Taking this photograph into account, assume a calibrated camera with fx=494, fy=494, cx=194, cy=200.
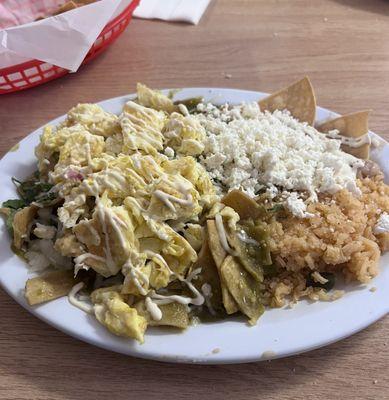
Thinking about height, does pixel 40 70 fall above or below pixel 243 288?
above

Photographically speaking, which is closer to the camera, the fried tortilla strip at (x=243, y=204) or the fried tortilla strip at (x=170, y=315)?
the fried tortilla strip at (x=170, y=315)

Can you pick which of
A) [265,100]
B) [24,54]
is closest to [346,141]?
[265,100]

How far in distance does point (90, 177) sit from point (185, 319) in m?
0.39

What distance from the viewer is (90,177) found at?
115 cm

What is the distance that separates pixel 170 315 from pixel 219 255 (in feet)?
0.57

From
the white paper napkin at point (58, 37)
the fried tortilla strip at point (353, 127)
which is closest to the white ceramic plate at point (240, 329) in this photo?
the fried tortilla strip at point (353, 127)

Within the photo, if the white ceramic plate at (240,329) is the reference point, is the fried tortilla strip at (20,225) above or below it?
above

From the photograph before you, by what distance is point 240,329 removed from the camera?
102 centimetres

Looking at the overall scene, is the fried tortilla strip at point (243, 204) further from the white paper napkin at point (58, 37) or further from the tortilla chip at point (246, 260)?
the white paper napkin at point (58, 37)

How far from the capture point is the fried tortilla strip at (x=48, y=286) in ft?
3.37

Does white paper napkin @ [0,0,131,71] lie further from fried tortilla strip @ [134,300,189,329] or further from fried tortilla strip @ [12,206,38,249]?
fried tortilla strip @ [134,300,189,329]

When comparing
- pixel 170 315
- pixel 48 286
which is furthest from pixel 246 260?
pixel 48 286

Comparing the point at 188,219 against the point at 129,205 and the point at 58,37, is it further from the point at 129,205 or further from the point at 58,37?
the point at 58,37

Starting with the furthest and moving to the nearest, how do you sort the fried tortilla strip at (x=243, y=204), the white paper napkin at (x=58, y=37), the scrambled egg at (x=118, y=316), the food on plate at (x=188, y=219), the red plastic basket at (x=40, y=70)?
the red plastic basket at (x=40, y=70), the white paper napkin at (x=58, y=37), the fried tortilla strip at (x=243, y=204), the food on plate at (x=188, y=219), the scrambled egg at (x=118, y=316)
